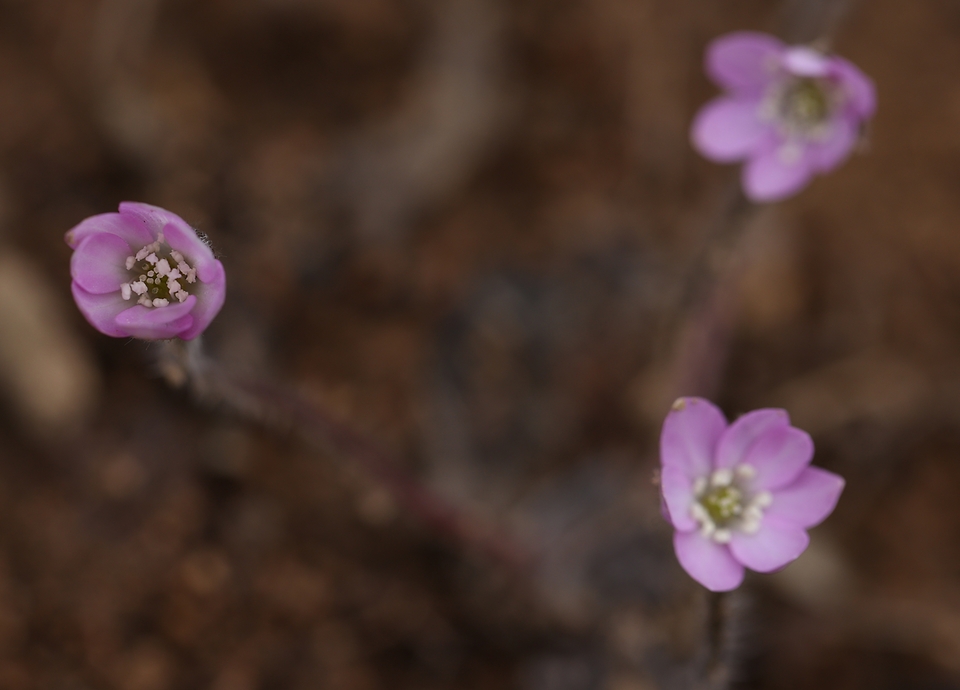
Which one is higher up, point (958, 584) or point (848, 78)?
point (848, 78)

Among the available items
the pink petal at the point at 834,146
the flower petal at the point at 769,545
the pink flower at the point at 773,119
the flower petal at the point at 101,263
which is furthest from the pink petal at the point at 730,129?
the flower petal at the point at 101,263

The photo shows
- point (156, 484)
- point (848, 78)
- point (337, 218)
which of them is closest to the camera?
point (848, 78)

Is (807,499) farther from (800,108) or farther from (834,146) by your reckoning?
(800,108)

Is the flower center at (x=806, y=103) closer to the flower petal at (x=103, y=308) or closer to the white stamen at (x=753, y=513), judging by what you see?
the white stamen at (x=753, y=513)

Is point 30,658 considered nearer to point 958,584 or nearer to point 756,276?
point 756,276

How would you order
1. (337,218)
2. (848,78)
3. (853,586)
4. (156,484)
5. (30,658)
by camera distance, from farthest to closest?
(337,218)
(853,586)
(156,484)
(30,658)
(848,78)

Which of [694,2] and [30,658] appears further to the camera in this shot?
[694,2]

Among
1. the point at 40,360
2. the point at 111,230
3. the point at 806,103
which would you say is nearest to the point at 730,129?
the point at 806,103

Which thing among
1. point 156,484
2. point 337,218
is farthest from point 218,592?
point 337,218
